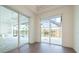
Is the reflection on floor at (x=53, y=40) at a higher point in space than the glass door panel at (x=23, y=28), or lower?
lower

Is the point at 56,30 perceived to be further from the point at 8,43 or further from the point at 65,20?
the point at 8,43

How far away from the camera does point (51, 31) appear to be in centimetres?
582

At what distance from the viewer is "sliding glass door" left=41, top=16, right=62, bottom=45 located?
5328 millimetres

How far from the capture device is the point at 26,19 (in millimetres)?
5277

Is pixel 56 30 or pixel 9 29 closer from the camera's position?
pixel 9 29

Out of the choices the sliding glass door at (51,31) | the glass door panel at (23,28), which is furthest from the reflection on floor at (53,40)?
the glass door panel at (23,28)

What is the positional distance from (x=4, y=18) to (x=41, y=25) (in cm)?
212

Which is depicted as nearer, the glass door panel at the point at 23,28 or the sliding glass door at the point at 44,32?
the glass door panel at the point at 23,28

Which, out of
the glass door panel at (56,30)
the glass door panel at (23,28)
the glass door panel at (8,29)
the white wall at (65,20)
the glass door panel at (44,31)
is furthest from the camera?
the glass door panel at (44,31)

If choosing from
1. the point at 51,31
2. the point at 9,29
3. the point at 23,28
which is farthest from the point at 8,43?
the point at 51,31

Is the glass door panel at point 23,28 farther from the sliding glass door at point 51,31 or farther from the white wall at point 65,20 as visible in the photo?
the sliding glass door at point 51,31

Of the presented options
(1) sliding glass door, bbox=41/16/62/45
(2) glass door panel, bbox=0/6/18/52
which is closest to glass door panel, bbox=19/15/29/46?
(2) glass door panel, bbox=0/6/18/52

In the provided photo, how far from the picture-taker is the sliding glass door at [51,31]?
17.5 ft
